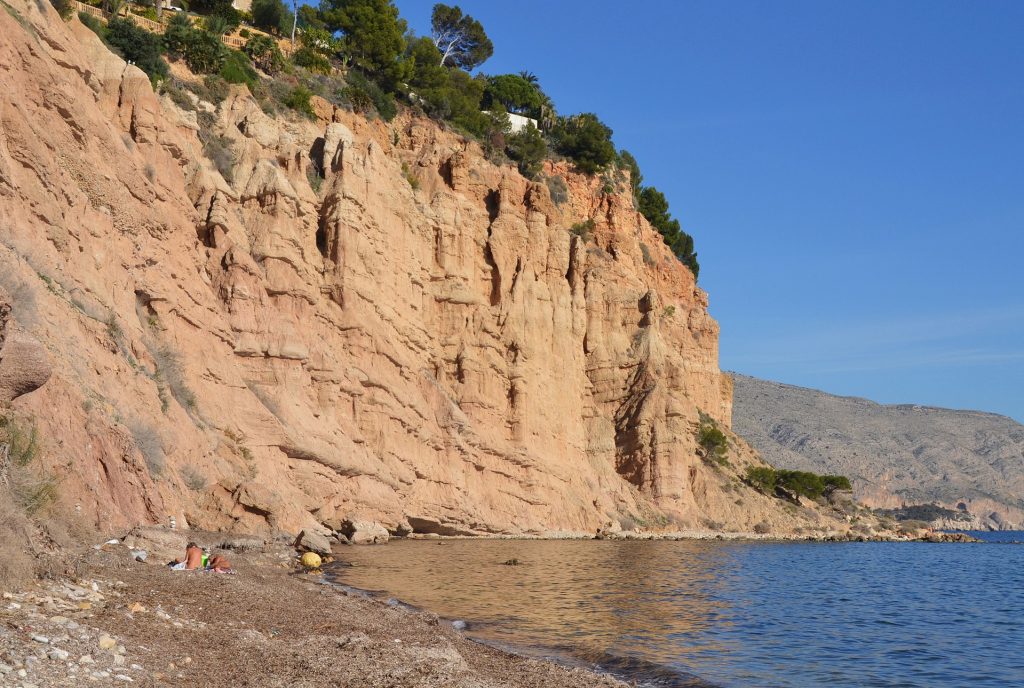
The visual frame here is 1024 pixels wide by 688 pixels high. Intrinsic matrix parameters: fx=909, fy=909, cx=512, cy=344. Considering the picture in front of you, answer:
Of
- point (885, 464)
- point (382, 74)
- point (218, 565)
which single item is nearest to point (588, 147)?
point (382, 74)

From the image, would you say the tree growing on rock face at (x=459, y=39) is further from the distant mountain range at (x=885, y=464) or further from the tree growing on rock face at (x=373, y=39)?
the distant mountain range at (x=885, y=464)

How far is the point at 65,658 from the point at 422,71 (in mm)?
55801

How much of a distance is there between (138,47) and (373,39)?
20.4 metres

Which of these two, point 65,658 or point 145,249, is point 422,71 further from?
point 65,658

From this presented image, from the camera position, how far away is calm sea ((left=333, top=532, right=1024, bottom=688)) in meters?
15.4

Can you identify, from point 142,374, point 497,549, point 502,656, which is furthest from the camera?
point 497,549

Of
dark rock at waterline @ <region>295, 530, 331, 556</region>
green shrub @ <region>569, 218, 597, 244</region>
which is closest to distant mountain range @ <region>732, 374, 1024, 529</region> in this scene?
green shrub @ <region>569, 218, 597, 244</region>

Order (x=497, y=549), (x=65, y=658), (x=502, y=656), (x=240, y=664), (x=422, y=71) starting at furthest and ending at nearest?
(x=422, y=71) < (x=497, y=549) < (x=502, y=656) < (x=240, y=664) < (x=65, y=658)

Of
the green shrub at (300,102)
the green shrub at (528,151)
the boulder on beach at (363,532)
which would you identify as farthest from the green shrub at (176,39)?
the green shrub at (528,151)

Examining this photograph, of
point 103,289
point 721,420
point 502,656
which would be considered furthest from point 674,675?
point 721,420

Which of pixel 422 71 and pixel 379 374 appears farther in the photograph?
pixel 422 71

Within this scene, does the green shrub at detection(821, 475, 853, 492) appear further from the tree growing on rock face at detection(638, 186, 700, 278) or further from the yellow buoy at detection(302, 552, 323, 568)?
the yellow buoy at detection(302, 552, 323, 568)

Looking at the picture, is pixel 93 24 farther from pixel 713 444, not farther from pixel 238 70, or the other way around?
pixel 713 444

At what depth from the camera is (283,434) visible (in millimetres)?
28672
